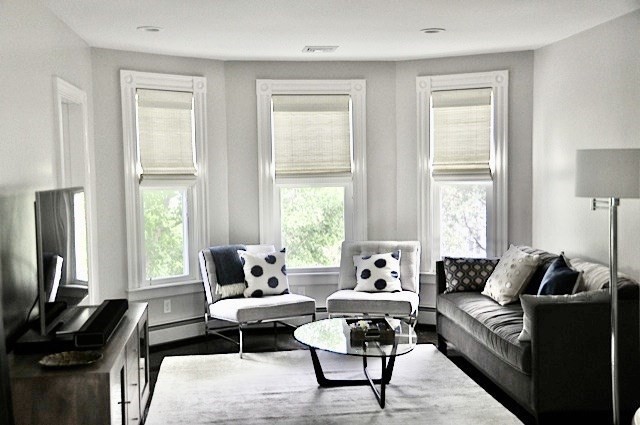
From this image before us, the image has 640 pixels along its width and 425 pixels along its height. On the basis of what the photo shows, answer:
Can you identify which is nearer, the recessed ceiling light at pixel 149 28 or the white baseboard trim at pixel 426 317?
the recessed ceiling light at pixel 149 28

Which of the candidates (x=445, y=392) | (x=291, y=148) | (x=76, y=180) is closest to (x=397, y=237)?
(x=291, y=148)

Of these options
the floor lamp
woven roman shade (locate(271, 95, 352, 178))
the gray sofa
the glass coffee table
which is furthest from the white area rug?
woven roman shade (locate(271, 95, 352, 178))

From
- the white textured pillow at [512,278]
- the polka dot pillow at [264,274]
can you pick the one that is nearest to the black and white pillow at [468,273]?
the white textured pillow at [512,278]

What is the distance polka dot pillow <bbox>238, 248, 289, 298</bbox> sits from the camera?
609cm

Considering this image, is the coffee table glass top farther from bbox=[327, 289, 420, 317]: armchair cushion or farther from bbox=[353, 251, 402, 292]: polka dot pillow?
bbox=[353, 251, 402, 292]: polka dot pillow

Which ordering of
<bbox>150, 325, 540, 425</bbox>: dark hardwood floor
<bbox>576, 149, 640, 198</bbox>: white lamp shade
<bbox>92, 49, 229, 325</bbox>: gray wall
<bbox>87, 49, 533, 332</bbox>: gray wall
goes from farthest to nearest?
<bbox>87, 49, 533, 332</bbox>: gray wall
<bbox>92, 49, 229, 325</bbox>: gray wall
<bbox>150, 325, 540, 425</bbox>: dark hardwood floor
<bbox>576, 149, 640, 198</bbox>: white lamp shade

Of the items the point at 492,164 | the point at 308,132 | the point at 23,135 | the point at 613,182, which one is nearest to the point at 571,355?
the point at 613,182

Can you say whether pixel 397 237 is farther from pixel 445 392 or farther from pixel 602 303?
pixel 602 303

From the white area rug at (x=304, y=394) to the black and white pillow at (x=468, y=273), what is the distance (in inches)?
22.2

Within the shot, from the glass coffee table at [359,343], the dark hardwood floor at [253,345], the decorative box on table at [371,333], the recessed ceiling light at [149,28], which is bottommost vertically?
the dark hardwood floor at [253,345]

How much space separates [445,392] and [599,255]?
1481 mm

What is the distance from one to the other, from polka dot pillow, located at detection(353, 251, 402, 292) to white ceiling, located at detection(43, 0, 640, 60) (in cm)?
174

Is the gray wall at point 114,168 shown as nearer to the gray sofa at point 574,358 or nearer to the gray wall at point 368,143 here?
the gray wall at point 368,143

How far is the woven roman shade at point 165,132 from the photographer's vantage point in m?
6.14
